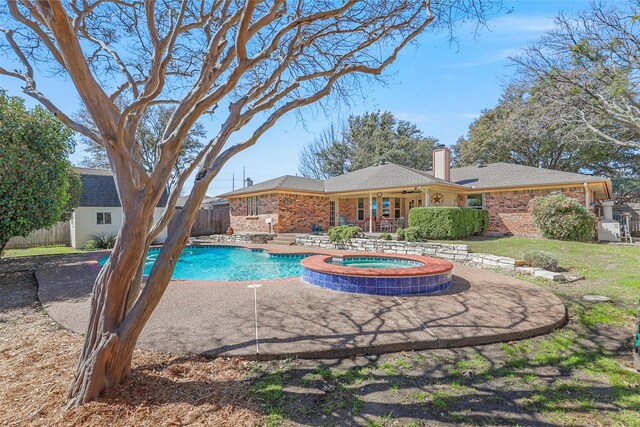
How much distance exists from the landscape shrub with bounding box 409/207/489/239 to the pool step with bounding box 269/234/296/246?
6.15m

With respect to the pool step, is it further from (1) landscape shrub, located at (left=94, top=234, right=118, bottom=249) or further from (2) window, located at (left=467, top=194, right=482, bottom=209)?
(2) window, located at (left=467, top=194, right=482, bottom=209)

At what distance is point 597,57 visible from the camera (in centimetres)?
898

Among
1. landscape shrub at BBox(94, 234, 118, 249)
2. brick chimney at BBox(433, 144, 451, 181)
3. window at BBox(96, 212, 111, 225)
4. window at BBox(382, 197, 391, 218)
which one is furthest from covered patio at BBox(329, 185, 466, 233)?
window at BBox(96, 212, 111, 225)

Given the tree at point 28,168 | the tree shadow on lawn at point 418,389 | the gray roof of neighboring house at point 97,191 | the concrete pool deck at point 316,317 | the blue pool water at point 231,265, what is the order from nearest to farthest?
the tree shadow on lawn at point 418,389, the concrete pool deck at point 316,317, the tree at point 28,168, the blue pool water at point 231,265, the gray roof of neighboring house at point 97,191

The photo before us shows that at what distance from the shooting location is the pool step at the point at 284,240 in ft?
54.7

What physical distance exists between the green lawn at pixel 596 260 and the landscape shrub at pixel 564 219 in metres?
0.70

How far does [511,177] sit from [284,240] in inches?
508

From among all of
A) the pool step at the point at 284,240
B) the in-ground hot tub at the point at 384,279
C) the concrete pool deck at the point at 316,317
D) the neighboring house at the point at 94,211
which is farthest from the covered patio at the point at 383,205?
the neighboring house at the point at 94,211

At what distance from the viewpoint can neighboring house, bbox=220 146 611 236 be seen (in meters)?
15.8

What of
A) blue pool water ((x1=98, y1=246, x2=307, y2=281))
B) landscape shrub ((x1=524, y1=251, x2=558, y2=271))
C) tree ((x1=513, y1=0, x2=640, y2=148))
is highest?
tree ((x1=513, y1=0, x2=640, y2=148))

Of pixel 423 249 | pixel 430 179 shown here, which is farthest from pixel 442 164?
pixel 423 249

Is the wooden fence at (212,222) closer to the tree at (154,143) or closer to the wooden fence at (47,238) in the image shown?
the tree at (154,143)

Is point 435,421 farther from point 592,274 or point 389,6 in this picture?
point 592,274

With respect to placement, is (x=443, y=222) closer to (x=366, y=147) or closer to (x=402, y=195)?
(x=402, y=195)
